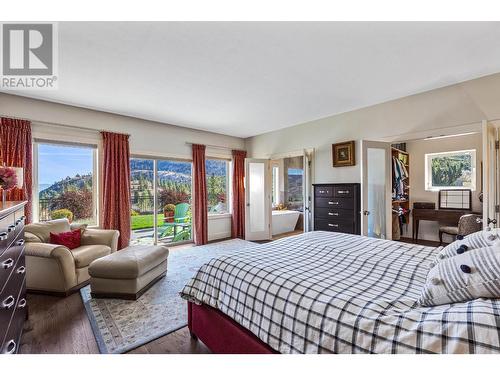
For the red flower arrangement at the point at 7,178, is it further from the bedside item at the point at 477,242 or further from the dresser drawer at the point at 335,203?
the dresser drawer at the point at 335,203

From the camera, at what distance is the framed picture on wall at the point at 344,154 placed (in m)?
4.16

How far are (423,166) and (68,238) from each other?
6540 millimetres

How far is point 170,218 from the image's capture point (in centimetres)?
520

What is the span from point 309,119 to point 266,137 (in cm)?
133

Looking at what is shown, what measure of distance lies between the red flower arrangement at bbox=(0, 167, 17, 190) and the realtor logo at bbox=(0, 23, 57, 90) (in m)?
1.12

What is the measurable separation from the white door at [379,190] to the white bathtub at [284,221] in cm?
283

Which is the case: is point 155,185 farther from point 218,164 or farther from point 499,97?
point 499,97

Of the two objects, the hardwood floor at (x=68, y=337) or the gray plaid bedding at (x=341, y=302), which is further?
the hardwood floor at (x=68, y=337)

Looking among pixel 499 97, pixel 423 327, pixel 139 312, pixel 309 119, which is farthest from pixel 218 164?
pixel 423 327

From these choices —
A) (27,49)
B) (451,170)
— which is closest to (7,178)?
(27,49)

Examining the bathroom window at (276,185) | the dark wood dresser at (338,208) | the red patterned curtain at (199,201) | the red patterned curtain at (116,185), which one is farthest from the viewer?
the bathroom window at (276,185)

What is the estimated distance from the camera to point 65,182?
392cm

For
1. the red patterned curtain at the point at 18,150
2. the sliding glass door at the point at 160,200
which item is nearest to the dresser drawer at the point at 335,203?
the sliding glass door at the point at 160,200

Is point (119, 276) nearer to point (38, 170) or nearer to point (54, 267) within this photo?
point (54, 267)
